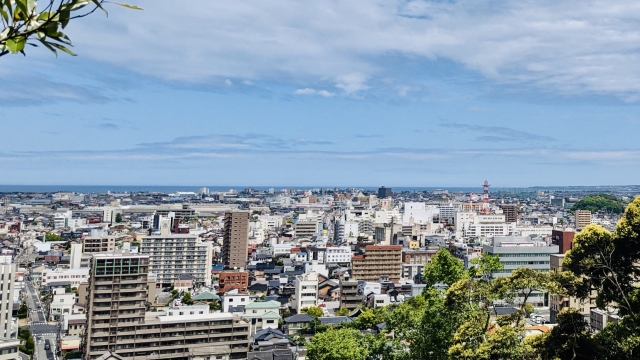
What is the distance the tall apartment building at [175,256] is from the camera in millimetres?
30016

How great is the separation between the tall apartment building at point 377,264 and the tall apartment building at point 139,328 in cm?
1278

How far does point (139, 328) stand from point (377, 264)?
15.6 metres

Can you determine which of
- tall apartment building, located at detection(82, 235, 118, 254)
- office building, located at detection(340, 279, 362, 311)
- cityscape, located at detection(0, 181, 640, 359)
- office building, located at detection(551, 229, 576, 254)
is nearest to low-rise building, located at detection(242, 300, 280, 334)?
cityscape, located at detection(0, 181, 640, 359)

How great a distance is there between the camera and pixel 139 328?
1569 centimetres

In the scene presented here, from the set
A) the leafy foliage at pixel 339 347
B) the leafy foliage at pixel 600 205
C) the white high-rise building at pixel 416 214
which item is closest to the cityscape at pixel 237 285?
the leafy foliage at pixel 339 347

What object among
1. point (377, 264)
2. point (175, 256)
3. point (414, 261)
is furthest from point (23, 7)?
point (414, 261)

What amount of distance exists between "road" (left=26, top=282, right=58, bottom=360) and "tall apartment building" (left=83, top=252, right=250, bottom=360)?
303cm

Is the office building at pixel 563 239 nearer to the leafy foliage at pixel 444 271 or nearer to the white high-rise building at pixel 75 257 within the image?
the leafy foliage at pixel 444 271

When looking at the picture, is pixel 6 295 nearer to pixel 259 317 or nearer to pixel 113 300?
pixel 113 300

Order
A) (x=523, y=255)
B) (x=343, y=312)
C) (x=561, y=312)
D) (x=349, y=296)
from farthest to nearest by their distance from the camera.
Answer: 1. (x=523, y=255)
2. (x=349, y=296)
3. (x=343, y=312)
4. (x=561, y=312)

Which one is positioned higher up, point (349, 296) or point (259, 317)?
point (349, 296)

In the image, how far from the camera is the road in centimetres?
1819

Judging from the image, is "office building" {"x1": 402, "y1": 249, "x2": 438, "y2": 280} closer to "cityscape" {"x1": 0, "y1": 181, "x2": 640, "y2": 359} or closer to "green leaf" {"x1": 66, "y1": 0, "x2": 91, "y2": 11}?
"cityscape" {"x1": 0, "y1": 181, "x2": 640, "y2": 359}

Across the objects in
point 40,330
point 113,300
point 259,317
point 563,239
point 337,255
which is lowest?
point 40,330
